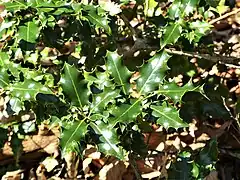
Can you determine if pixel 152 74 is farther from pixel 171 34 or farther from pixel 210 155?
pixel 210 155

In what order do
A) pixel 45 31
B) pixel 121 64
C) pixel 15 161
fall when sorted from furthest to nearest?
pixel 15 161 < pixel 45 31 < pixel 121 64

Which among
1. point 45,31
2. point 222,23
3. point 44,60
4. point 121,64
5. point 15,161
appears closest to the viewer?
point 121,64

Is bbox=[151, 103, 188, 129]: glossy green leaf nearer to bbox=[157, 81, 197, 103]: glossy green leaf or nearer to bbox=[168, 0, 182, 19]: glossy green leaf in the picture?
bbox=[157, 81, 197, 103]: glossy green leaf

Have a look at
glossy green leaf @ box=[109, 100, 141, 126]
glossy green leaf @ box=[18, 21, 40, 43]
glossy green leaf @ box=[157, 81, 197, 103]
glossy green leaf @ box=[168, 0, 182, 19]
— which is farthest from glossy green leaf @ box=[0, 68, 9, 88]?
glossy green leaf @ box=[168, 0, 182, 19]

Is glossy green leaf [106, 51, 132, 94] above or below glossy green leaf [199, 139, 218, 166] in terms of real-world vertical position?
above

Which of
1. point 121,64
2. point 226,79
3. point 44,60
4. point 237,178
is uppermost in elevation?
point 121,64

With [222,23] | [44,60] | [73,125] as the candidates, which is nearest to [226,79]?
[222,23]

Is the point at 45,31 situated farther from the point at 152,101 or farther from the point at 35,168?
the point at 35,168

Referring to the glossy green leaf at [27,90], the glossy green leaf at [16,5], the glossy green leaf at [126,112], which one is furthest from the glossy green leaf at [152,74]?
the glossy green leaf at [16,5]
